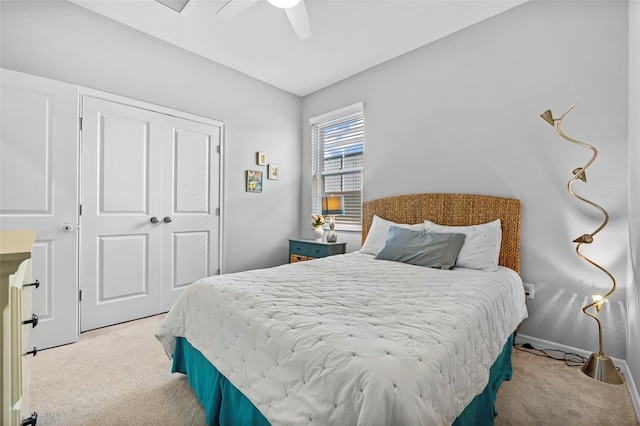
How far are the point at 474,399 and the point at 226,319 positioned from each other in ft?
3.58

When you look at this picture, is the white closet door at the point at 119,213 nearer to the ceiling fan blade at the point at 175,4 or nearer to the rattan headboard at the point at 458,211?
the ceiling fan blade at the point at 175,4

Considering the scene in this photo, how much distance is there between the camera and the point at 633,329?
1763 millimetres

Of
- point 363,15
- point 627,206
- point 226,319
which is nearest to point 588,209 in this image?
point 627,206

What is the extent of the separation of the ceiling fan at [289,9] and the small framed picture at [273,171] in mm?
1977

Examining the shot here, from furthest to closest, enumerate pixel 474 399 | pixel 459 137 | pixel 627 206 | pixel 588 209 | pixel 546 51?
pixel 459 137
pixel 546 51
pixel 588 209
pixel 627 206
pixel 474 399

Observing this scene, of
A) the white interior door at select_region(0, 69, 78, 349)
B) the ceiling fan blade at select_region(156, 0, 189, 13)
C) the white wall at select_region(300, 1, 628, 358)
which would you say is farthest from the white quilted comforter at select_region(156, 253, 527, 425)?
the ceiling fan blade at select_region(156, 0, 189, 13)

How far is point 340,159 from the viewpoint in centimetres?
398

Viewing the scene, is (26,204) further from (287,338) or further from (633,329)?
(633,329)

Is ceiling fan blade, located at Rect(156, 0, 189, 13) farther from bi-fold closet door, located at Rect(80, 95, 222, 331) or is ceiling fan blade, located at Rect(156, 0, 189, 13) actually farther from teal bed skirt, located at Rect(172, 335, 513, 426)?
teal bed skirt, located at Rect(172, 335, 513, 426)

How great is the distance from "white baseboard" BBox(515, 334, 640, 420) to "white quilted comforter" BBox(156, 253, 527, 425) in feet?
2.10

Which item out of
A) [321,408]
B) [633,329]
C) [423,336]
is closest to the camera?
[321,408]

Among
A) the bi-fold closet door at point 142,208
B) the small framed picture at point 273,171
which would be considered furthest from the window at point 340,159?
the bi-fold closet door at point 142,208

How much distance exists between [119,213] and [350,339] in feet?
8.84

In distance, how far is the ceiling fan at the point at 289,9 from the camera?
202cm
